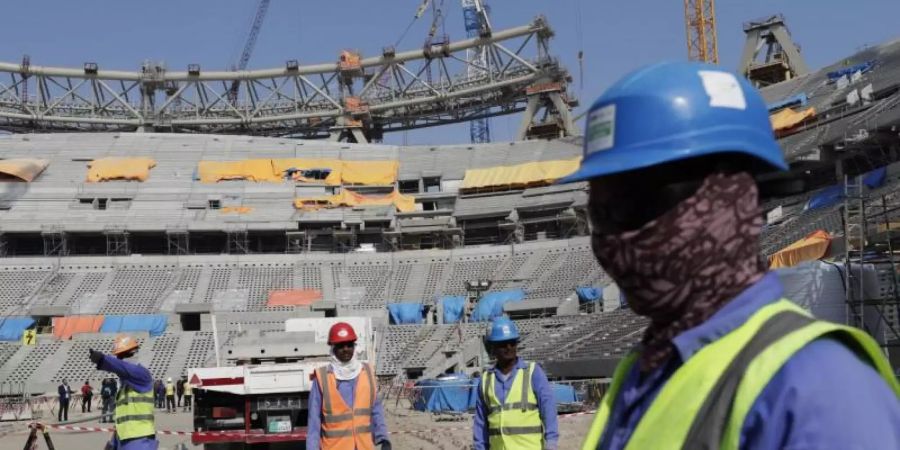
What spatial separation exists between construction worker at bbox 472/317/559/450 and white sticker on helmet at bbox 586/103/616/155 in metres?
4.33

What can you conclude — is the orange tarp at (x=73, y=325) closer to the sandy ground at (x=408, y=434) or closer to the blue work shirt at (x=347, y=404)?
the sandy ground at (x=408, y=434)

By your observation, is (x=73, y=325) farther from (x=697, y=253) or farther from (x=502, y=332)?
(x=697, y=253)

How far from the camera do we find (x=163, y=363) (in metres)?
34.9

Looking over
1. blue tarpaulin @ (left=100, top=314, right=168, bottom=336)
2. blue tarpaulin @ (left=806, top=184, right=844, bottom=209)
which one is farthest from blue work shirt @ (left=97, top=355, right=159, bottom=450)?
blue tarpaulin @ (left=100, top=314, right=168, bottom=336)

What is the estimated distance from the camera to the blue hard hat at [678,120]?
1.50 metres

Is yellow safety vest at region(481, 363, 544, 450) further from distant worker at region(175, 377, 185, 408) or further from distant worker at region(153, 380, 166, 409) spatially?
distant worker at region(175, 377, 185, 408)

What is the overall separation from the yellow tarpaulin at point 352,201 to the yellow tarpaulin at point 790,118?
20.3 metres

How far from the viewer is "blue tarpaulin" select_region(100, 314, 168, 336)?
3791 cm

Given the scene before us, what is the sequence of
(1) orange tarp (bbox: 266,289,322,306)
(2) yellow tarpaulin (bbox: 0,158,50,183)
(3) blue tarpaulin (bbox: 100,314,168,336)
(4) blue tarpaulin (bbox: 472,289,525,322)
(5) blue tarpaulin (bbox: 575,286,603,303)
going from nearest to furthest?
(5) blue tarpaulin (bbox: 575,286,603,303) < (3) blue tarpaulin (bbox: 100,314,168,336) < (4) blue tarpaulin (bbox: 472,289,525,322) < (1) orange tarp (bbox: 266,289,322,306) < (2) yellow tarpaulin (bbox: 0,158,50,183)

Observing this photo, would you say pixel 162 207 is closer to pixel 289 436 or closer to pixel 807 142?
pixel 807 142

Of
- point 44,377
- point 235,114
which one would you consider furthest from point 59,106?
point 44,377

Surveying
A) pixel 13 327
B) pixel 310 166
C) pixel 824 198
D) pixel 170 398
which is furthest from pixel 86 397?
pixel 824 198

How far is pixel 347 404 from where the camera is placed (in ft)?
20.6

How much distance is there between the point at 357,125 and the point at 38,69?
891 inches
